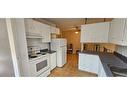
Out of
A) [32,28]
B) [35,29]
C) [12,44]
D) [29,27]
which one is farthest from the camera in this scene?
[35,29]

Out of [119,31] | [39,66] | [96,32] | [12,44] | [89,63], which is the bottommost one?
[89,63]

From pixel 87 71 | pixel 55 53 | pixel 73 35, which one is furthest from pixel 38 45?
pixel 73 35

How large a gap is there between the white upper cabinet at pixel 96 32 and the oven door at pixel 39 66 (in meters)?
1.75

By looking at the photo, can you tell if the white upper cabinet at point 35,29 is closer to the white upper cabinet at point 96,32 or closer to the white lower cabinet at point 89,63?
the white upper cabinet at point 96,32

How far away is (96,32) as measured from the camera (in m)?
2.86

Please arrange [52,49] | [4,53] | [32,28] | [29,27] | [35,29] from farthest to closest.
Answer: [52,49] → [35,29] → [32,28] → [29,27] → [4,53]

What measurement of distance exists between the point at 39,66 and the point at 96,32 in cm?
228

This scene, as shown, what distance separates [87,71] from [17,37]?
266 cm

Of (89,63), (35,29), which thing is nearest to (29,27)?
(35,29)

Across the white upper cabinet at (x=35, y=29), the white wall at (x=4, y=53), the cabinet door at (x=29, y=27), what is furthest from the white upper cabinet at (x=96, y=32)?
the white wall at (x=4, y=53)

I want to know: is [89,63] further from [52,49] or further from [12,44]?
[12,44]
